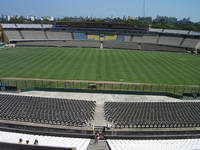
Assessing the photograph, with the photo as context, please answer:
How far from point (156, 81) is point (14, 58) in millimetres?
34038

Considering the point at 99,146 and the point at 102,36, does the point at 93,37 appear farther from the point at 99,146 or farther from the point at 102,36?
the point at 99,146

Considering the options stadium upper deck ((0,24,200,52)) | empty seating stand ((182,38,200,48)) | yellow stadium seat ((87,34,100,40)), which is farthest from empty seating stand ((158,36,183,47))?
yellow stadium seat ((87,34,100,40))

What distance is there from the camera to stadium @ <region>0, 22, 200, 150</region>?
1853 cm

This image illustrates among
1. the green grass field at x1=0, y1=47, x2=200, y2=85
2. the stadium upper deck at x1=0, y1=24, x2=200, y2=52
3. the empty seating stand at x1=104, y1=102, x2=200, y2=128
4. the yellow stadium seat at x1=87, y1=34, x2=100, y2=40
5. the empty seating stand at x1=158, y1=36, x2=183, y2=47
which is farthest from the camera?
the yellow stadium seat at x1=87, y1=34, x2=100, y2=40

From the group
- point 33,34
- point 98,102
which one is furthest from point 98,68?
point 33,34

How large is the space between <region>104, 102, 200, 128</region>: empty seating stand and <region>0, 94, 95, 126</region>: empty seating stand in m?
2.50

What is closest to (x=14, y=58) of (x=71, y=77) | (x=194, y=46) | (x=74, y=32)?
(x=71, y=77)

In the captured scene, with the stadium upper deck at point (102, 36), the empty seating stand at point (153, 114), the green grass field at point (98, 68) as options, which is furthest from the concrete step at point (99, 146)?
the stadium upper deck at point (102, 36)

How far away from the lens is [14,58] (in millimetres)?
54281

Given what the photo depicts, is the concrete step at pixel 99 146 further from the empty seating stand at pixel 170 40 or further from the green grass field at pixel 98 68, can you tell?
the empty seating stand at pixel 170 40

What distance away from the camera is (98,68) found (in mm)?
46719

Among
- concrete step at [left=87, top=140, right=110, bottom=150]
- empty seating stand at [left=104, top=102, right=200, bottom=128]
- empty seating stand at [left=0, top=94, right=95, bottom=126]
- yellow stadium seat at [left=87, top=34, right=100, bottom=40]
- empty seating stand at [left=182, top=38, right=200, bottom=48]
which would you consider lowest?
concrete step at [left=87, top=140, right=110, bottom=150]

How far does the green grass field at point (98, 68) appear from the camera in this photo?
132ft

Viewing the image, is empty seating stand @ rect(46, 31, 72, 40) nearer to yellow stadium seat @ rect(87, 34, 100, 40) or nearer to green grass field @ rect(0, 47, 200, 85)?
yellow stadium seat @ rect(87, 34, 100, 40)
